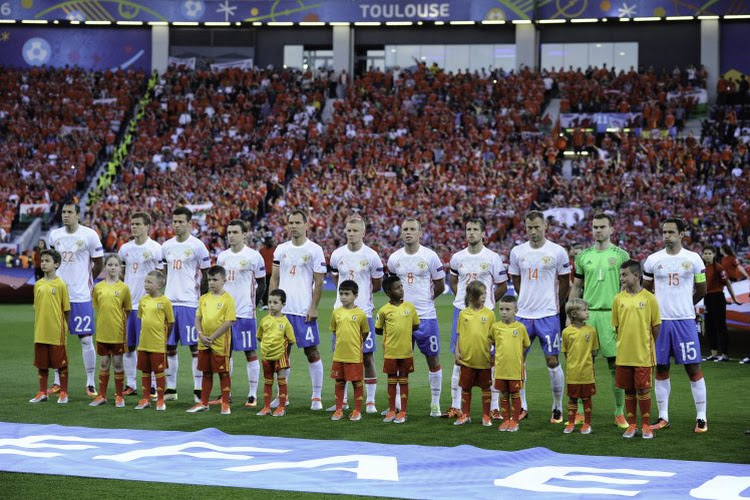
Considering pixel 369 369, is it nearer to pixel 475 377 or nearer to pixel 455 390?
pixel 455 390

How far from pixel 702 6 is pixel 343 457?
35.3 meters

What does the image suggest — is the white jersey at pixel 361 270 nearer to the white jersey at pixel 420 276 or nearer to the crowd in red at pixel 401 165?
the white jersey at pixel 420 276

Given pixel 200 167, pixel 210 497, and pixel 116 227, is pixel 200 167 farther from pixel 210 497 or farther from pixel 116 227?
pixel 210 497

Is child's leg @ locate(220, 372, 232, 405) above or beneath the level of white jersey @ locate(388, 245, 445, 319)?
beneath

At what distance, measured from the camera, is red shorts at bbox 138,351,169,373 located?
35.1 feet

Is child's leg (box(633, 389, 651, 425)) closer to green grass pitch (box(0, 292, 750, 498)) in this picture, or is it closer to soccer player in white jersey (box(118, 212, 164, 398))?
green grass pitch (box(0, 292, 750, 498))

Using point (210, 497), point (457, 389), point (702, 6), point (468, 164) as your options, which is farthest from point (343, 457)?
point (702, 6)

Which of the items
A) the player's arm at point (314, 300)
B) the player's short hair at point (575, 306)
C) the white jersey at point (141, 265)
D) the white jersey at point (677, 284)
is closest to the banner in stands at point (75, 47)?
the white jersey at point (141, 265)

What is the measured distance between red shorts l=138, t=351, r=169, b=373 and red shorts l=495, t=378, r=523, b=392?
11.6ft

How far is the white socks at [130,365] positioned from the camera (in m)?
11.6

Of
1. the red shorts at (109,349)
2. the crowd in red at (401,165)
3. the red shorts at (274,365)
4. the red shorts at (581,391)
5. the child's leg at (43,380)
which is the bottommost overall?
the child's leg at (43,380)

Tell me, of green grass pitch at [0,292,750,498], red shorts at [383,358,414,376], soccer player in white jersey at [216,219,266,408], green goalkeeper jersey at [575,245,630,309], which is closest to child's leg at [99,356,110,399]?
green grass pitch at [0,292,750,498]

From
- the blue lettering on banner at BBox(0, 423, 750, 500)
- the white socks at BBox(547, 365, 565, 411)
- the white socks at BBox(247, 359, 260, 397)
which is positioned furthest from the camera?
the white socks at BBox(247, 359, 260, 397)

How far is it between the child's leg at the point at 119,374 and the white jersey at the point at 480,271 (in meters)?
3.66
